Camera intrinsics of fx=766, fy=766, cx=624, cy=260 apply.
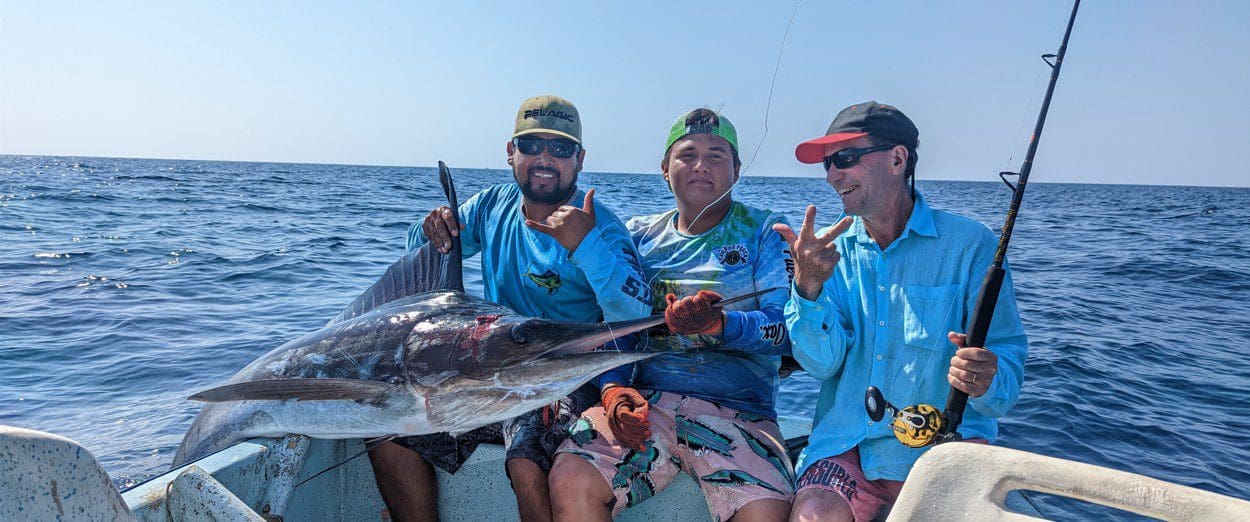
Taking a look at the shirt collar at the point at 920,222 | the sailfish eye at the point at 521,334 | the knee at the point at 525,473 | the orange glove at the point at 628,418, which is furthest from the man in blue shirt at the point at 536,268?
the shirt collar at the point at 920,222

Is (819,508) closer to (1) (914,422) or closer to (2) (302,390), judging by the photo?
(1) (914,422)

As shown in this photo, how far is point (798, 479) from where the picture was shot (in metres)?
2.54

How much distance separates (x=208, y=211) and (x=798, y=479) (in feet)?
75.2

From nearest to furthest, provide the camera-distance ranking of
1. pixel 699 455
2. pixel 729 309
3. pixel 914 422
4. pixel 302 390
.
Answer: pixel 302 390
pixel 914 422
pixel 699 455
pixel 729 309

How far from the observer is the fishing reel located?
229 centimetres

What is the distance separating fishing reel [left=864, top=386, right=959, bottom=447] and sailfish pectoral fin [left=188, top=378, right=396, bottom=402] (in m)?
1.53

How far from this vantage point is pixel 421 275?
301 centimetres

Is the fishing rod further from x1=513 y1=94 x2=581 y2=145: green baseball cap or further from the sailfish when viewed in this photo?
x1=513 y1=94 x2=581 y2=145: green baseball cap

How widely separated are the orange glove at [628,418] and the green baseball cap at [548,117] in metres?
1.30

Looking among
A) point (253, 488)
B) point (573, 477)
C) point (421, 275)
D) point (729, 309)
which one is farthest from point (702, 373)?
point (253, 488)

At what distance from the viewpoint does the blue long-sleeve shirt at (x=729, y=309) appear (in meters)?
2.81

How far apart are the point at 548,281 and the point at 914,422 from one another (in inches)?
60.9

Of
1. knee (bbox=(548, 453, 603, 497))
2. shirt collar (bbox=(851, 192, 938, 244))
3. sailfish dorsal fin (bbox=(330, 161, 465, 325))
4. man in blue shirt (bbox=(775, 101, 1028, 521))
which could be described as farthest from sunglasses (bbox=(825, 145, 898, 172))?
sailfish dorsal fin (bbox=(330, 161, 465, 325))

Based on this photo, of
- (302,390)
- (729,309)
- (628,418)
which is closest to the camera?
(302,390)
